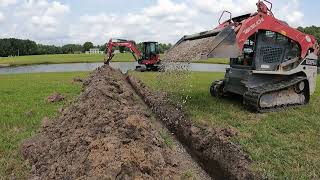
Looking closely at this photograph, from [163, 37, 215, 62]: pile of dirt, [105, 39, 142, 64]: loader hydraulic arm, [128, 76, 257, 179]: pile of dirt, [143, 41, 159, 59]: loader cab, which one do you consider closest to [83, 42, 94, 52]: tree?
[105, 39, 142, 64]: loader hydraulic arm

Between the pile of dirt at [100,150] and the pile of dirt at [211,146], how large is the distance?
533 millimetres

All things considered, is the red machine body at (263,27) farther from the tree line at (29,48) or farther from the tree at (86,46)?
the tree at (86,46)

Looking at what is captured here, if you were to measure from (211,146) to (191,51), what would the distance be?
11.6 feet

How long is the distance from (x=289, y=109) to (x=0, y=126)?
7.65m

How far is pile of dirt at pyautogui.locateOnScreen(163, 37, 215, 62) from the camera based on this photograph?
10719mm

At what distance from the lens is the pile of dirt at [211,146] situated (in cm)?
734

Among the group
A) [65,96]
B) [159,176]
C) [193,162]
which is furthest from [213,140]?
[65,96]

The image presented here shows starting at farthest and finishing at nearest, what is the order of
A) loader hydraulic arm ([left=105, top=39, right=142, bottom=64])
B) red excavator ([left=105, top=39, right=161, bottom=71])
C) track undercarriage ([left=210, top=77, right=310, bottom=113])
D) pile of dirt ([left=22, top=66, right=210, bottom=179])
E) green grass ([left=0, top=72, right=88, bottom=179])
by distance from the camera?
1. red excavator ([left=105, top=39, right=161, bottom=71])
2. loader hydraulic arm ([left=105, top=39, right=142, bottom=64])
3. track undercarriage ([left=210, top=77, right=310, bottom=113])
4. green grass ([left=0, top=72, right=88, bottom=179])
5. pile of dirt ([left=22, top=66, right=210, bottom=179])

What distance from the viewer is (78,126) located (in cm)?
832

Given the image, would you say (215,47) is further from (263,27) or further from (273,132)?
(273,132)

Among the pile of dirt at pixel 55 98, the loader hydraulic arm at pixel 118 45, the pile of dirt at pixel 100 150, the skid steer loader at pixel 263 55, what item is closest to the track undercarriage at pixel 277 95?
the skid steer loader at pixel 263 55

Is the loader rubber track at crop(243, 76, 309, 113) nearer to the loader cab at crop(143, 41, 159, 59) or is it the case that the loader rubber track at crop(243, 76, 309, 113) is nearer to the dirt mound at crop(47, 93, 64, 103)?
the dirt mound at crop(47, 93, 64, 103)

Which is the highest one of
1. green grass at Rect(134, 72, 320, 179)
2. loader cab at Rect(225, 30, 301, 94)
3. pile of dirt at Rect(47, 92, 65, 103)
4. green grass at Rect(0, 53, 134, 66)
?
loader cab at Rect(225, 30, 301, 94)

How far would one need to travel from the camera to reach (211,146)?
28.3ft
